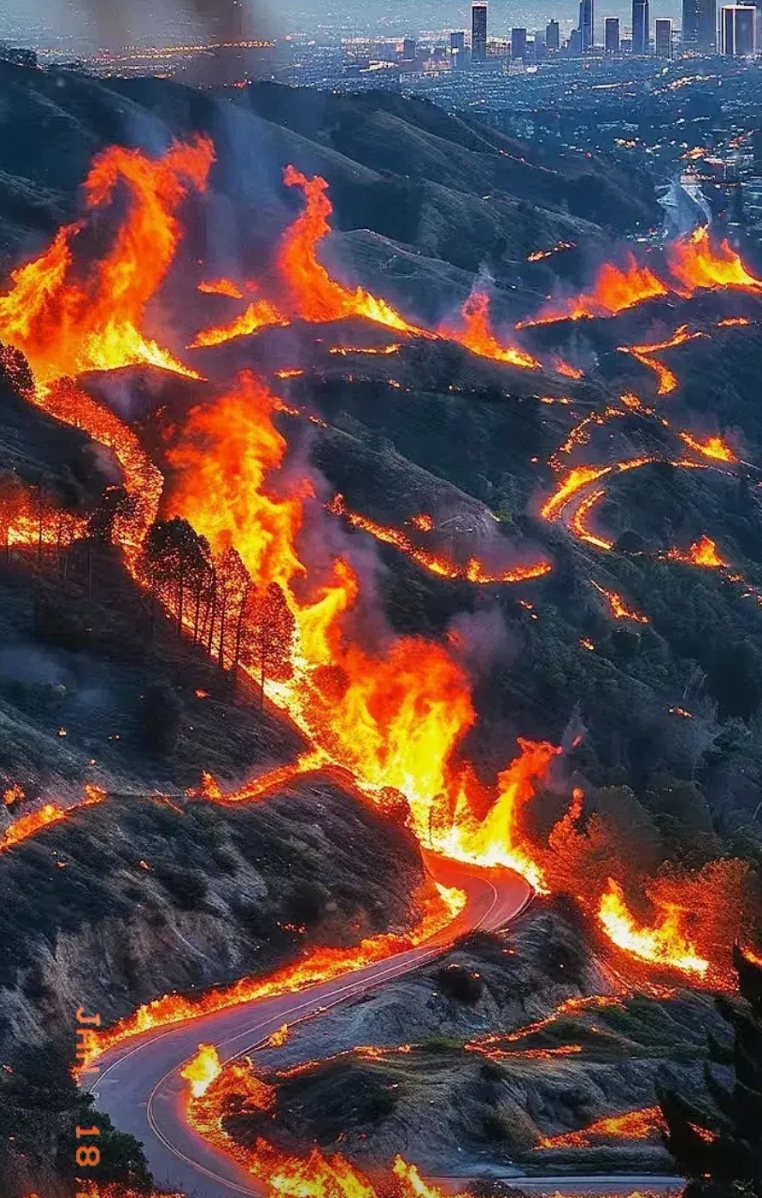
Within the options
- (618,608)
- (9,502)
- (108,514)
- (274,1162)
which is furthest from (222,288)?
(274,1162)

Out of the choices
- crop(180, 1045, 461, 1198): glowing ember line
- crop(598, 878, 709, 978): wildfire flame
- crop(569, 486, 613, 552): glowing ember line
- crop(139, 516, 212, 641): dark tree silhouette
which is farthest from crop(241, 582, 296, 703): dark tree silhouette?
crop(569, 486, 613, 552): glowing ember line

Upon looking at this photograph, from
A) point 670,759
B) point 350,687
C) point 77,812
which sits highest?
point 77,812

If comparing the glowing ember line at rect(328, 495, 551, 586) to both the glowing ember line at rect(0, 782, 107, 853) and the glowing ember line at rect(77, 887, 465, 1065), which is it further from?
the glowing ember line at rect(0, 782, 107, 853)

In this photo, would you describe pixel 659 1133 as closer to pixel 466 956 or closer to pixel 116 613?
pixel 466 956

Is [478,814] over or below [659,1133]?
below

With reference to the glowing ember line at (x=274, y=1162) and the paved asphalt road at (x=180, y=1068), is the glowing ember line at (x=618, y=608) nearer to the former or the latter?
the paved asphalt road at (x=180, y=1068)

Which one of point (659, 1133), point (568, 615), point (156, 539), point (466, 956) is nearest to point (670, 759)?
point (568, 615)

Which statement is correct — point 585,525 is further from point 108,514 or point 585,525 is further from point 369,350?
point 108,514

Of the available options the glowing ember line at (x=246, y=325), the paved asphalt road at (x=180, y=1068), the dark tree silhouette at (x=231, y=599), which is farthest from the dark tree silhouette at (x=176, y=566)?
the glowing ember line at (x=246, y=325)
